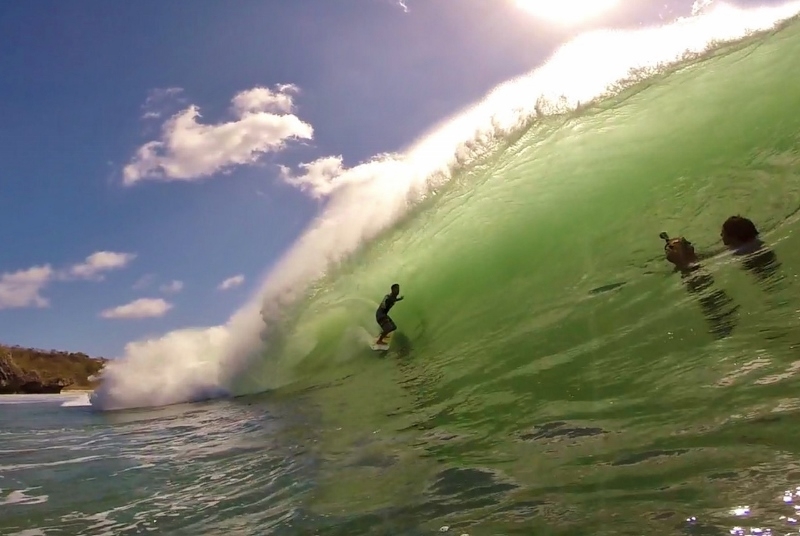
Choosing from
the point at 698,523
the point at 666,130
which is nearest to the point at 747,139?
the point at 666,130

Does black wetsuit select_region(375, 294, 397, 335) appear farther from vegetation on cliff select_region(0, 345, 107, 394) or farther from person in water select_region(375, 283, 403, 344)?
vegetation on cliff select_region(0, 345, 107, 394)

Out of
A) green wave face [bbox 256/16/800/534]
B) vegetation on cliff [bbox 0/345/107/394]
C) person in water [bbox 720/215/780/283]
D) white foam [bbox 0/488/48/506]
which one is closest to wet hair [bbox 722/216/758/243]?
person in water [bbox 720/215/780/283]

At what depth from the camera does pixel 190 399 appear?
1321cm

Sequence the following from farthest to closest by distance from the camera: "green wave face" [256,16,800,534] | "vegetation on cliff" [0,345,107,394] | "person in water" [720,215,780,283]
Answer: "vegetation on cliff" [0,345,107,394] < "person in water" [720,215,780,283] < "green wave face" [256,16,800,534]

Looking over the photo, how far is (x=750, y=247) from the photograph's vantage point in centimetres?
665

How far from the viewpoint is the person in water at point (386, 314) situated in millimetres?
10320

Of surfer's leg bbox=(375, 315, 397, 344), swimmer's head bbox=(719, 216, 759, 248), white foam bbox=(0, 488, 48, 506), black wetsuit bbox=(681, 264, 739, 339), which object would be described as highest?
swimmer's head bbox=(719, 216, 759, 248)

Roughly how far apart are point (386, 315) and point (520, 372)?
4865 mm

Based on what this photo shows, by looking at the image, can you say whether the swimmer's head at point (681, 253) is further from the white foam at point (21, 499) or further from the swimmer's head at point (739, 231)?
the white foam at point (21, 499)

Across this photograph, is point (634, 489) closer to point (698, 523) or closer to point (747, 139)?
point (698, 523)

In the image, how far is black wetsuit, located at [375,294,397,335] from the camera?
1032cm

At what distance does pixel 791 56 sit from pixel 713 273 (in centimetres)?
753

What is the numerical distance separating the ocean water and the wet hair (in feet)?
0.43

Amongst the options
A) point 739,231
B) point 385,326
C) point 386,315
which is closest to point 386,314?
point 386,315
